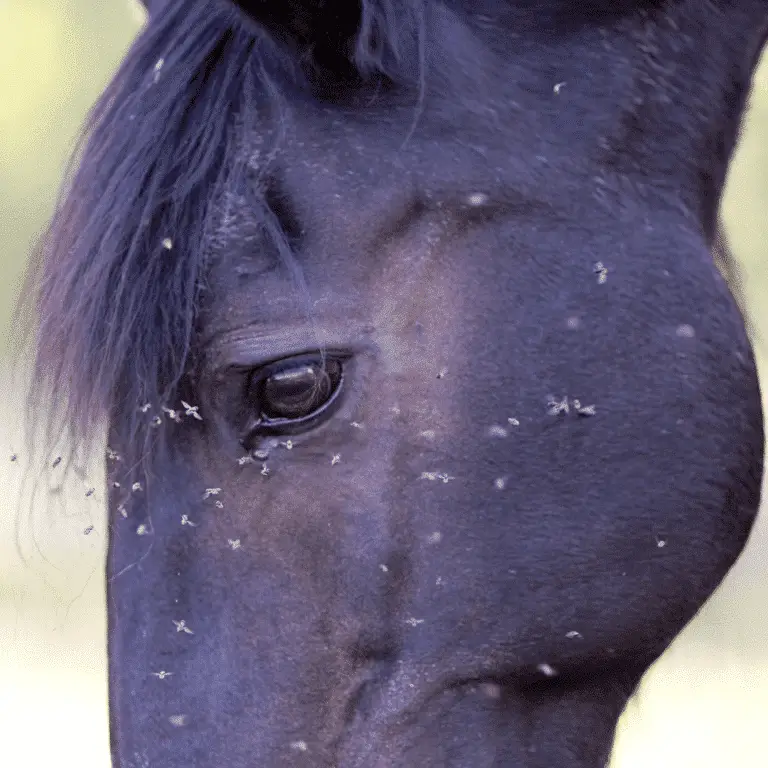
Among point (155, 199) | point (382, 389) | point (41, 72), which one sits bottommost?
point (41, 72)

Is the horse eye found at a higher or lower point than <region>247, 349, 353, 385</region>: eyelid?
lower

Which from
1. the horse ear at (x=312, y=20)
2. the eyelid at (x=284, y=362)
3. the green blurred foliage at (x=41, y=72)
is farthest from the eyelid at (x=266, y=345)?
the green blurred foliage at (x=41, y=72)

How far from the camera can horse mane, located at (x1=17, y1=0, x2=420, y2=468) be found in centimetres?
88

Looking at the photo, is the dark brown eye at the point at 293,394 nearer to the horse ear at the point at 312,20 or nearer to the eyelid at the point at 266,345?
the eyelid at the point at 266,345

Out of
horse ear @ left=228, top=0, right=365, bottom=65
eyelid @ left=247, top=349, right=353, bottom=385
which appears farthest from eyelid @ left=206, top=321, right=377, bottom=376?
horse ear @ left=228, top=0, right=365, bottom=65

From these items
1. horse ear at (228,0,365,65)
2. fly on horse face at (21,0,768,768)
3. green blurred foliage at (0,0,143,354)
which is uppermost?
horse ear at (228,0,365,65)

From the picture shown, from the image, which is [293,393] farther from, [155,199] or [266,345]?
[155,199]

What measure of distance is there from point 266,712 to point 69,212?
436 millimetres

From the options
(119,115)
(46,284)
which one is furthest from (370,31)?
(46,284)

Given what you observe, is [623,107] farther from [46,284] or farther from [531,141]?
[46,284]

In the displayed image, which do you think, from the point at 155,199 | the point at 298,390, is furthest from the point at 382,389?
the point at 155,199

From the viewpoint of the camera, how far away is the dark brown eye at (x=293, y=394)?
871 millimetres

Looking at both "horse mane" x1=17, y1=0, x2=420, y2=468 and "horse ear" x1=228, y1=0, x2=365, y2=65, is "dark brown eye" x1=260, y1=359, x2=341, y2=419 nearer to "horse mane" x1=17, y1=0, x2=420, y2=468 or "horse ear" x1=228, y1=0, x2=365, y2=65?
"horse mane" x1=17, y1=0, x2=420, y2=468

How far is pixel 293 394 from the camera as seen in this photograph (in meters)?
0.87
